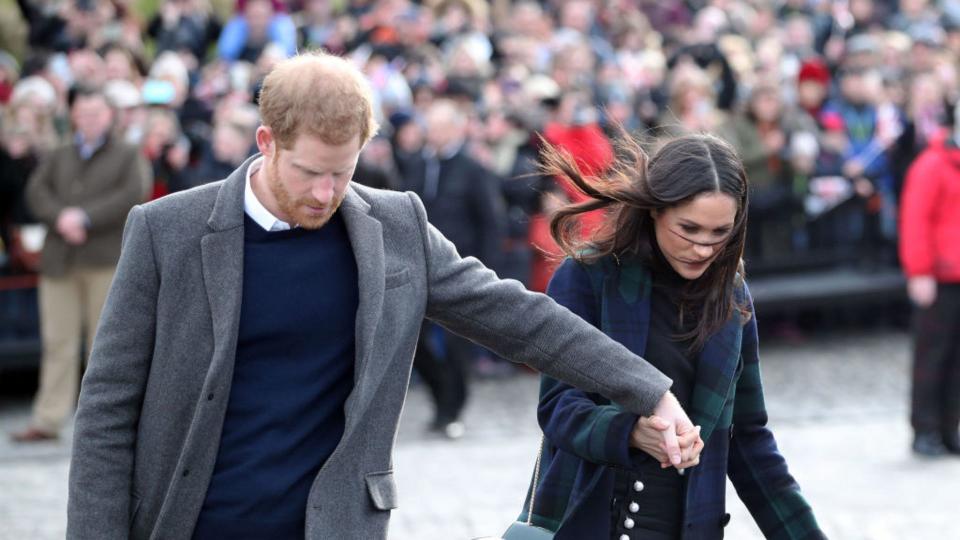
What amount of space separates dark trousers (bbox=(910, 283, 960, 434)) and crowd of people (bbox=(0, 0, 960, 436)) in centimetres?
106

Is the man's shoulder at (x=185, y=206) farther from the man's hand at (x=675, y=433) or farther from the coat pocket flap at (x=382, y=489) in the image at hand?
the man's hand at (x=675, y=433)

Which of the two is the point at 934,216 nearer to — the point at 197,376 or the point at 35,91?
the point at 35,91

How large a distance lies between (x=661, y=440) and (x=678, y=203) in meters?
0.60

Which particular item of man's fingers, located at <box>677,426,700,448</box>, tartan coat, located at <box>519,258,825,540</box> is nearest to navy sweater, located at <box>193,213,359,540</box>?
tartan coat, located at <box>519,258,825,540</box>

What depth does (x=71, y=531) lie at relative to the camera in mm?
3490

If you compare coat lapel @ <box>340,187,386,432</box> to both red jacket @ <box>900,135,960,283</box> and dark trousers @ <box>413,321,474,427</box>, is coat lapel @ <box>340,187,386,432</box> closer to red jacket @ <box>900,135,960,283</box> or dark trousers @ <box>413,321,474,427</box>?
red jacket @ <box>900,135,960,283</box>

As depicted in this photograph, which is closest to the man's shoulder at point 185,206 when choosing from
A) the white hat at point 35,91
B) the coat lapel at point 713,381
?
the coat lapel at point 713,381

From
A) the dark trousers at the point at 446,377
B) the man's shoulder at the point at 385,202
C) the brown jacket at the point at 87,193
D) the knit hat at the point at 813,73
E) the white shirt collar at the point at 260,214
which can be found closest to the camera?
the white shirt collar at the point at 260,214

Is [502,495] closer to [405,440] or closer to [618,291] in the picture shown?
[405,440]

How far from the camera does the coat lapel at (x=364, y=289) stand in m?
3.57

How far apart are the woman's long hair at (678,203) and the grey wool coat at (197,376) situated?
14.7 inches

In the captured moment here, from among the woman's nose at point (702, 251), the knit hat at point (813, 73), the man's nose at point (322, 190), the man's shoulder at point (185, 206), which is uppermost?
the man's nose at point (322, 190)

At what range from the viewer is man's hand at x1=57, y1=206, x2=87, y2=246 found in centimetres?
984

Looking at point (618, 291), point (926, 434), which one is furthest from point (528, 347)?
point (926, 434)
